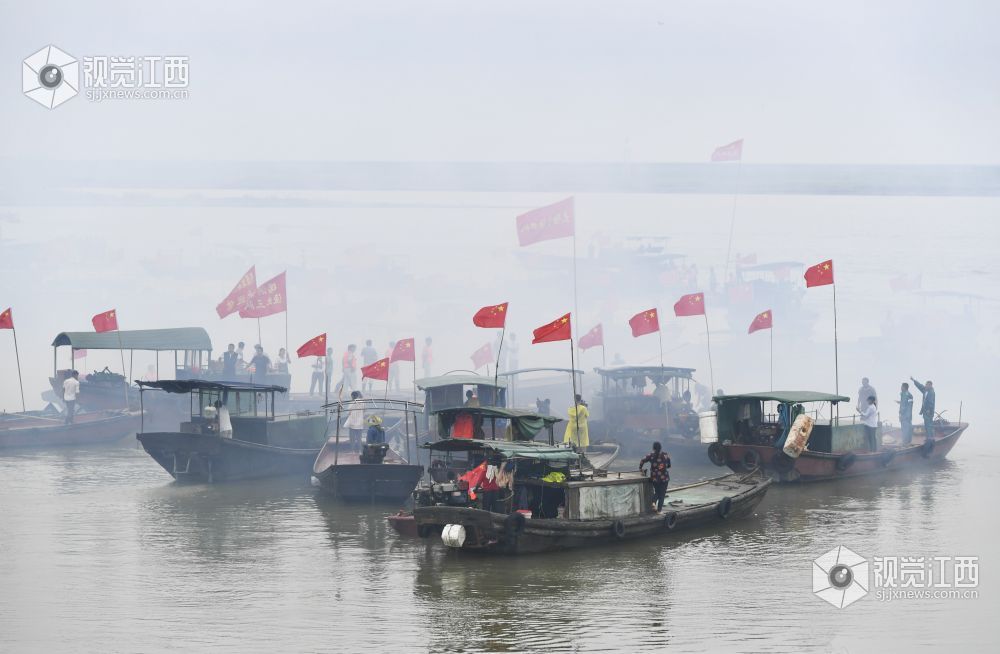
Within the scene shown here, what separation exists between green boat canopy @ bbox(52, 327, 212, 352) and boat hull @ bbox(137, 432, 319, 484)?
8756 millimetres

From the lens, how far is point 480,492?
1806cm

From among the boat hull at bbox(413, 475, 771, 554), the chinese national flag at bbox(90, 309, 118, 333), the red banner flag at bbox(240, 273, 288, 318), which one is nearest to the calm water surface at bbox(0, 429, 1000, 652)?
the boat hull at bbox(413, 475, 771, 554)

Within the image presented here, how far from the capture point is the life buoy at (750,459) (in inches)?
1042

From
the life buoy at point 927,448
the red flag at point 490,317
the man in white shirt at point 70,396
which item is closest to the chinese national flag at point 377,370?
the red flag at point 490,317

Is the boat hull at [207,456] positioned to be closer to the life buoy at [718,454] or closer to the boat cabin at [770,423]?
the life buoy at [718,454]

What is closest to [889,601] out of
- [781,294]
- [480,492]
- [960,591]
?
[960,591]

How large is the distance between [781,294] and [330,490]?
56142 mm

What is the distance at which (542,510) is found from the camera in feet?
60.5

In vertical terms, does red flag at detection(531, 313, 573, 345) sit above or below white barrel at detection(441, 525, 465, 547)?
above

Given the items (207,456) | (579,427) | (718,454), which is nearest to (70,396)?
(207,456)

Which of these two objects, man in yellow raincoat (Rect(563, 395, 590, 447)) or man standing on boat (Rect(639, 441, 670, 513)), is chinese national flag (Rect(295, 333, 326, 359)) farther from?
man standing on boat (Rect(639, 441, 670, 513))

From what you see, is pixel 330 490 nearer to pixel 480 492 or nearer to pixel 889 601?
pixel 480 492

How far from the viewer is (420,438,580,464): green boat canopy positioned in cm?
1789

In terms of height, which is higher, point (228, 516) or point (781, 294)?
point (781, 294)
